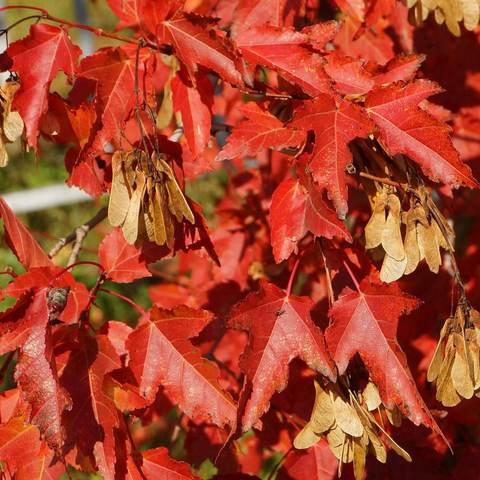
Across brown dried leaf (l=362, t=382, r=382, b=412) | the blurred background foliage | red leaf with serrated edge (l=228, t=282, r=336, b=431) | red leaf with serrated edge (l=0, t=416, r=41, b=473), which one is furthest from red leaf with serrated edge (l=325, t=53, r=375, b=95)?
the blurred background foliage

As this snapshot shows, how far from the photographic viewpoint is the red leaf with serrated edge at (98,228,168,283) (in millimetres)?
1242

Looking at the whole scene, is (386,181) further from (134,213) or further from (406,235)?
(134,213)

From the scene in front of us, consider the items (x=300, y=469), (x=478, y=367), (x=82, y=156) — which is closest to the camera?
(x=478, y=367)

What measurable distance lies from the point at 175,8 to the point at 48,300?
483mm

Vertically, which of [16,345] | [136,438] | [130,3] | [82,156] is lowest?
Answer: [136,438]

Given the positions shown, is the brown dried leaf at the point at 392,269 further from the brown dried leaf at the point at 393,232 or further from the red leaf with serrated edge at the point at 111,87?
the red leaf with serrated edge at the point at 111,87

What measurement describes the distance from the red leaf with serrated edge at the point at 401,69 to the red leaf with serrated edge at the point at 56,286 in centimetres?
58

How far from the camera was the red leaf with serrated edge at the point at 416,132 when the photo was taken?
1052 mm

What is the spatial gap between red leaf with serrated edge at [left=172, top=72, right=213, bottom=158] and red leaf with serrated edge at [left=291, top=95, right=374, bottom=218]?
19cm

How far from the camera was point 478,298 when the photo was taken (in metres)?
1.62

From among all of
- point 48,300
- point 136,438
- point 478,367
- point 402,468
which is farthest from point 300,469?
point 136,438

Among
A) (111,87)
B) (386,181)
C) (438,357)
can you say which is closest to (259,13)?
(111,87)

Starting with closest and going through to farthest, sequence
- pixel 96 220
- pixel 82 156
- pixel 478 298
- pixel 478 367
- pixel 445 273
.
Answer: pixel 478 367
pixel 82 156
pixel 96 220
pixel 478 298
pixel 445 273

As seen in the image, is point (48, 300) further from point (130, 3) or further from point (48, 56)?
point (130, 3)
